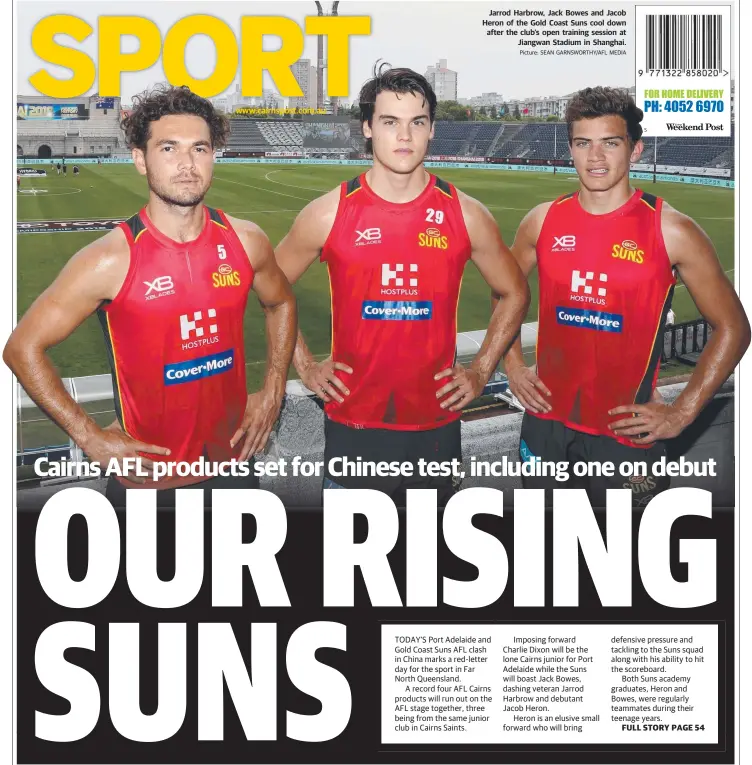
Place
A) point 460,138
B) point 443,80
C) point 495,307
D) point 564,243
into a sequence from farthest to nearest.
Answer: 1. point 460,138
2. point 443,80
3. point 564,243
4. point 495,307

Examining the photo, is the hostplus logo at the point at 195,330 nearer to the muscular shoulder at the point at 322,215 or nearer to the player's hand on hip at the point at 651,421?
the muscular shoulder at the point at 322,215

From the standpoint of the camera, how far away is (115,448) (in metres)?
6.51

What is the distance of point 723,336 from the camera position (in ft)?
23.6

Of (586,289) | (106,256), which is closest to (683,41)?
(586,289)

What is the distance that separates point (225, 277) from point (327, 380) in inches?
41.6

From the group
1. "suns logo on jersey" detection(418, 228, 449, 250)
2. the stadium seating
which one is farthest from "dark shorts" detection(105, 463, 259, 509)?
the stadium seating

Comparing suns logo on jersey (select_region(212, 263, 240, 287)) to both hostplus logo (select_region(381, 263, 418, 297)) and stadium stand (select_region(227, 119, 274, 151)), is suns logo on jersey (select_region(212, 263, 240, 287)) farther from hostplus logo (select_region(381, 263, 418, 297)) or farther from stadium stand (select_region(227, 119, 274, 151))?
stadium stand (select_region(227, 119, 274, 151))

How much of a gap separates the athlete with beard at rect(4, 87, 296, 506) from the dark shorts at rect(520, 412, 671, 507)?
2.08 meters

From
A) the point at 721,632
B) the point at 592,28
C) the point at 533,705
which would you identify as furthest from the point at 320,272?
the point at 721,632

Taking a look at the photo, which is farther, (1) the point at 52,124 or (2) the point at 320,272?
(1) the point at 52,124

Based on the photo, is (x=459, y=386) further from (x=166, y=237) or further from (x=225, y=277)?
(x=166, y=237)

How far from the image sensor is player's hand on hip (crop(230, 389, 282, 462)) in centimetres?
694

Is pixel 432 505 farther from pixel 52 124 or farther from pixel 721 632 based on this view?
pixel 52 124

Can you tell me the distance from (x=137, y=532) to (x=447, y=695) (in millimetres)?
2376
